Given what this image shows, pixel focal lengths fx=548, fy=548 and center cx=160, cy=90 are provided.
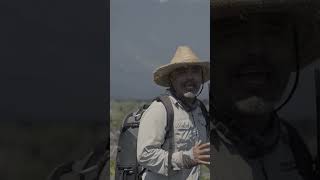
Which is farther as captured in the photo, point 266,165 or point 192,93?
point 266,165

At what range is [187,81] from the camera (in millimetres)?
2270

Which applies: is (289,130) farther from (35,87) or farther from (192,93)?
(35,87)

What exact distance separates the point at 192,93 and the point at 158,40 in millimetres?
261

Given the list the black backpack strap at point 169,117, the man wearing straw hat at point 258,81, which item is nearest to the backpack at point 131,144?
the black backpack strap at point 169,117

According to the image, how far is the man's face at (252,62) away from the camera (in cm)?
237

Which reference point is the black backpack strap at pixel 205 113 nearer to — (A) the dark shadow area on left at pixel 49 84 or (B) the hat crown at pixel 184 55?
(B) the hat crown at pixel 184 55

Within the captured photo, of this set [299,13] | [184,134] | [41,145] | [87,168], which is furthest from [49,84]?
[299,13]

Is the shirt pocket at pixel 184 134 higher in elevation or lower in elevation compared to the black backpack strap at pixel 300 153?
higher

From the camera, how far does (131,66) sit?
2.22m

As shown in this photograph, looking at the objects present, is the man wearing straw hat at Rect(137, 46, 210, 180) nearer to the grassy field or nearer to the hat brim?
the hat brim

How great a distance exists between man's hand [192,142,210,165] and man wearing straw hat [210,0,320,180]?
1.8 inches

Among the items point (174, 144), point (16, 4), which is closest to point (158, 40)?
point (174, 144)

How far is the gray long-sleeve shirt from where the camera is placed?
225 centimetres

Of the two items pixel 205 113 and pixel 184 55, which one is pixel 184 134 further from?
pixel 184 55
